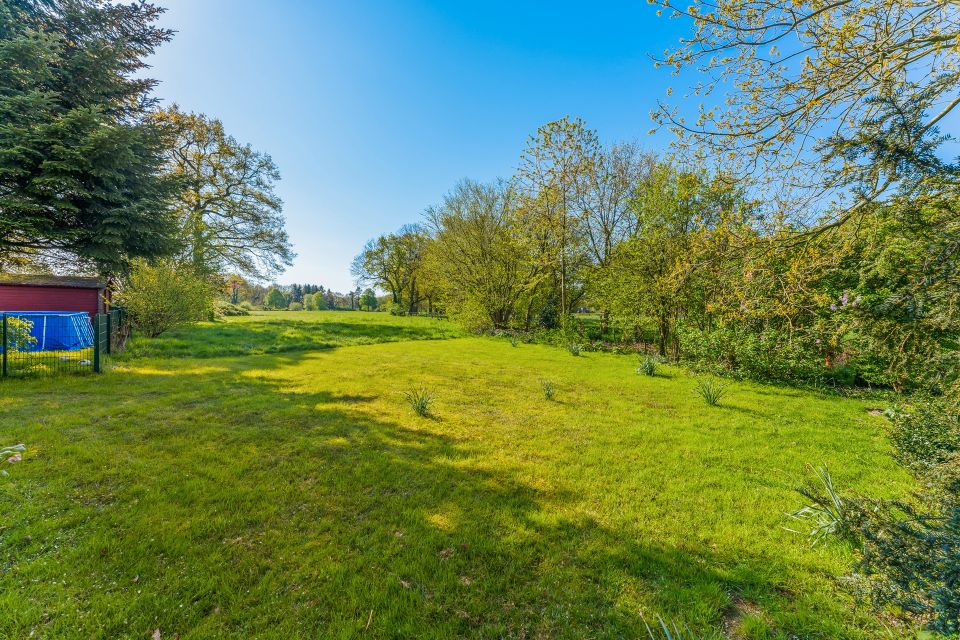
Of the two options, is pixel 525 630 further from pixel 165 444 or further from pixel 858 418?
pixel 858 418

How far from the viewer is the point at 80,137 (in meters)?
8.89

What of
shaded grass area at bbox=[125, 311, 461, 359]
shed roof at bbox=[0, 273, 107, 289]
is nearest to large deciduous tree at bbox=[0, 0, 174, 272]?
shaded grass area at bbox=[125, 311, 461, 359]

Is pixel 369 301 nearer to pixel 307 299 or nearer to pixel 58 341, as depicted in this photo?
pixel 307 299

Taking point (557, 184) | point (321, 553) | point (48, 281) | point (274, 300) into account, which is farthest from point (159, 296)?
point (274, 300)

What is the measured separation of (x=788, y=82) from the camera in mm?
3979

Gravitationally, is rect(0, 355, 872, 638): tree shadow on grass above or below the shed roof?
below

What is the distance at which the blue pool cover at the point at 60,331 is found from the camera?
11.6 metres

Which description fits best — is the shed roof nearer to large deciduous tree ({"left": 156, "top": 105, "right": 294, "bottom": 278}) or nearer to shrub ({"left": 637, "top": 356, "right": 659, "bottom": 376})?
large deciduous tree ({"left": 156, "top": 105, "right": 294, "bottom": 278})

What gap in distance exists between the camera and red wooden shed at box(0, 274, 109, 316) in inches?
651

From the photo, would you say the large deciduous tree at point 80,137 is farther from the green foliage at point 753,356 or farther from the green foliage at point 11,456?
the green foliage at point 753,356

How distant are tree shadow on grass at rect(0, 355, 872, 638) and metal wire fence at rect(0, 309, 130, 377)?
18.3 ft

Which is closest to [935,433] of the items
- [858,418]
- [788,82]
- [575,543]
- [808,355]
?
[858,418]

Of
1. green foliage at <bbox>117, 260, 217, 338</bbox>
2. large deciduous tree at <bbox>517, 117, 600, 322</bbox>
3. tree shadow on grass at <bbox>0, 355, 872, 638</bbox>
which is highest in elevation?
large deciduous tree at <bbox>517, 117, 600, 322</bbox>

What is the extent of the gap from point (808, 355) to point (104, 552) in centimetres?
1446
